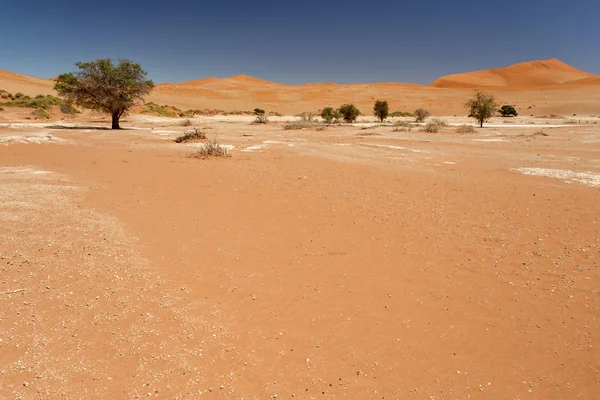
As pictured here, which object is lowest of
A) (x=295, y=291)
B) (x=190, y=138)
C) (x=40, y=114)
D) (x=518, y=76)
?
(x=295, y=291)

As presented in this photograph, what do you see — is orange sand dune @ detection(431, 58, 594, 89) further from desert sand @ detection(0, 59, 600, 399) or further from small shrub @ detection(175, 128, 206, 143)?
desert sand @ detection(0, 59, 600, 399)

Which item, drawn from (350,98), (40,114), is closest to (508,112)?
(350,98)

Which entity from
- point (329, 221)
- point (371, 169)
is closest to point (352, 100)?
point (371, 169)

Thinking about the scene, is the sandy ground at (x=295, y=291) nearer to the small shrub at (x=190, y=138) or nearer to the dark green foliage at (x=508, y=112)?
the small shrub at (x=190, y=138)

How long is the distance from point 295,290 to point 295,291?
21mm

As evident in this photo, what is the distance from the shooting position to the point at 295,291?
4672mm

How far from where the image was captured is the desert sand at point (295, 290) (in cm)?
332

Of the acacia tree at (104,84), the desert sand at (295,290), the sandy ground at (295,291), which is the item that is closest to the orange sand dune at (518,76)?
the acacia tree at (104,84)

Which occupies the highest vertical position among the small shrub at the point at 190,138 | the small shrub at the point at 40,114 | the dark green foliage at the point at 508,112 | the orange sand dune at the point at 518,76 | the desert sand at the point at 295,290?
the orange sand dune at the point at 518,76

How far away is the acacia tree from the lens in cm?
2500

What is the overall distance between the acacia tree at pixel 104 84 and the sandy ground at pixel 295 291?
59.0 feet

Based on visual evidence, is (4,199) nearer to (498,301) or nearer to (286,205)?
(286,205)

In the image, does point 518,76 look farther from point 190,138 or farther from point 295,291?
point 295,291

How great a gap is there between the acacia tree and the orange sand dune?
124 meters
